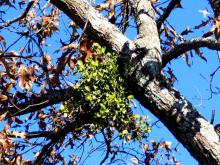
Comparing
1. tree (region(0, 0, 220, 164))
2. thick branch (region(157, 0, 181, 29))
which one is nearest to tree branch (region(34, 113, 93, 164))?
tree (region(0, 0, 220, 164))

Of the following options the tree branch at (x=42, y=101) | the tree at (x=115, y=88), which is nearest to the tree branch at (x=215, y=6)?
the tree at (x=115, y=88)

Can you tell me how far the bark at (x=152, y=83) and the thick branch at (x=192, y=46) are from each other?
11cm

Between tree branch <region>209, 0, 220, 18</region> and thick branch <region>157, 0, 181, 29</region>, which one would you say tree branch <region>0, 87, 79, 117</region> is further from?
tree branch <region>209, 0, 220, 18</region>

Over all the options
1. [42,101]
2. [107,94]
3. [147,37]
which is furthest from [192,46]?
[42,101]

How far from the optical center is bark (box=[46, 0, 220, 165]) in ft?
10.4

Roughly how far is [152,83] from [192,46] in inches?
20.5

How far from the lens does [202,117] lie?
332cm

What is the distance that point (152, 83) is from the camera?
345 centimetres

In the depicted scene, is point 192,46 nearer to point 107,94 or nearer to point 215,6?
point 215,6

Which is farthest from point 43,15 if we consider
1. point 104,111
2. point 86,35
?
point 104,111

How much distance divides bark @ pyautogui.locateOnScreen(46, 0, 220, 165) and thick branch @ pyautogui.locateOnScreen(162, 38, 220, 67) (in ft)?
0.37

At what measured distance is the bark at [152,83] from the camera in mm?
3180

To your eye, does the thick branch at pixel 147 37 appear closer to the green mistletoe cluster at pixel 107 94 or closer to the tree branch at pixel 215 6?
the green mistletoe cluster at pixel 107 94

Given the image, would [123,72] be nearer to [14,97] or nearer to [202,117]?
[202,117]
